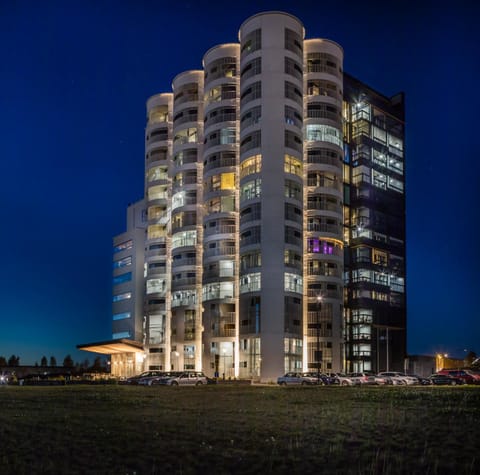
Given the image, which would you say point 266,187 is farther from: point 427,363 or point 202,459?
point 202,459

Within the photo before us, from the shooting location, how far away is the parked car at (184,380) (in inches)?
2685

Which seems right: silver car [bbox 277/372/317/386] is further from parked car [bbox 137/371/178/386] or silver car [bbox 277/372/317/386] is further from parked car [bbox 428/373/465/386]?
parked car [bbox 428/373/465/386]

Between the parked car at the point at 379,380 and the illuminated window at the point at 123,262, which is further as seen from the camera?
the illuminated window at the point at 123,262

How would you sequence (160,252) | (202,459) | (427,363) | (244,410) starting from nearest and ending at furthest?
(202,459) < (244,410) < (160,252) < (427,363)

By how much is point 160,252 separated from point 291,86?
125 feet

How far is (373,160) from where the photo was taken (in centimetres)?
11781

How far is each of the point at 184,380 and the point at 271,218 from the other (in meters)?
31.5

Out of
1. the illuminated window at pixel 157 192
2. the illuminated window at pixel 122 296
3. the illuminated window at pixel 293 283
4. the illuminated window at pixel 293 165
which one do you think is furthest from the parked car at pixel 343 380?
the illuminated window at pixel 122 296

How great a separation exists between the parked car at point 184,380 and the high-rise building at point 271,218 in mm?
19340

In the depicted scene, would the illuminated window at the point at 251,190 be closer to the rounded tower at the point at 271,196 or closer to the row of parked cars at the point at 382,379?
the rounded tower at the point at 271,196

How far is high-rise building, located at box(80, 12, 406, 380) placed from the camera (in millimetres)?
93125

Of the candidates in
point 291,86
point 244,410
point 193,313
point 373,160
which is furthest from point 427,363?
point 244,410

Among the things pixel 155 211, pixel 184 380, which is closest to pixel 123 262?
pixel 155 211

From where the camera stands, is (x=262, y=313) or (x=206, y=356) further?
(x=206, y=356)
